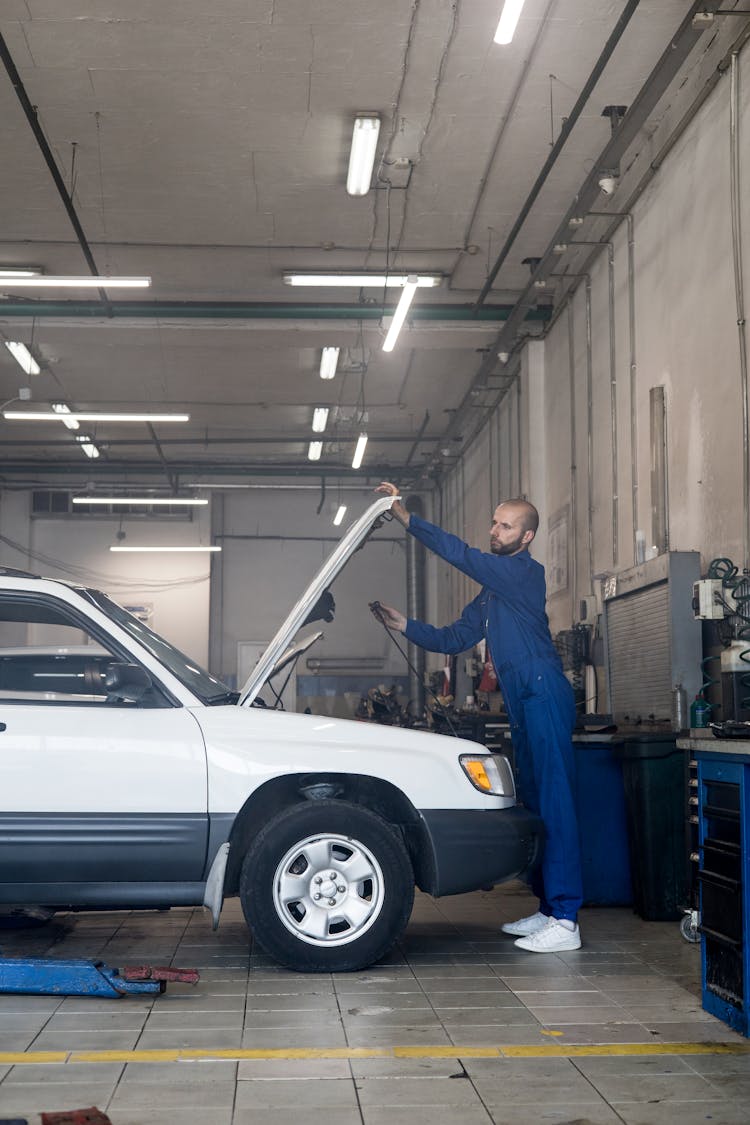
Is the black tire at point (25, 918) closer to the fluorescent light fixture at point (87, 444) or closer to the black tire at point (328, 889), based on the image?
the black tire at point (328, 889)

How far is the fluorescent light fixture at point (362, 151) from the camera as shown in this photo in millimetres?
7668

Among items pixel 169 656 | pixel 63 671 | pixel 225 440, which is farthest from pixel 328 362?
pixel 169 656

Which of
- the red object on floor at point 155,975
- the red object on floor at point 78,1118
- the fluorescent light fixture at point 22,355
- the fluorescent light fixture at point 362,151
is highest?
the fluorescent light fixture at point 22,355

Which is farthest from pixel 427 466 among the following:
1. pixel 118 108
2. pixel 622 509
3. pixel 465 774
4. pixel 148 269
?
pixel 465 774

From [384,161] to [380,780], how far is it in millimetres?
5953

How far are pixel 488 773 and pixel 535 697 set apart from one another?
65 cm

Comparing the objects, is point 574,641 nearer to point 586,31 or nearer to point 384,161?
point 384,161

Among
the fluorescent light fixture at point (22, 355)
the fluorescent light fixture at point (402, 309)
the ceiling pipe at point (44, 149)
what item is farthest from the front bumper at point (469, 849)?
the fluorescent light fixture at point (22, 355)

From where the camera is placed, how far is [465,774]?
15.5 ft

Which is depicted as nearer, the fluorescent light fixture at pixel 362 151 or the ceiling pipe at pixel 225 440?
the fluorescent light fixture at pixel 362 151

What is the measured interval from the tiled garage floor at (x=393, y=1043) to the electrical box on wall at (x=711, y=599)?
2207mm

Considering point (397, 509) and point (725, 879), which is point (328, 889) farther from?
point (397, 509)

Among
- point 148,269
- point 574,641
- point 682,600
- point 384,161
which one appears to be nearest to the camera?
point 682,600

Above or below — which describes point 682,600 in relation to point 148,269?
below
